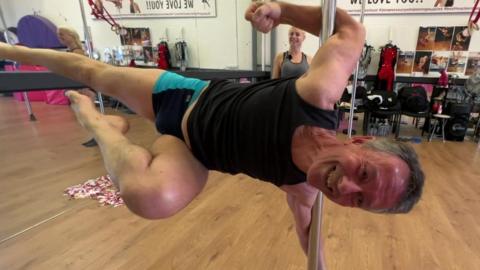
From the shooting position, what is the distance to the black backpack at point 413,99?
3951mm

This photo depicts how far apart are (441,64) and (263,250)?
4.31 m

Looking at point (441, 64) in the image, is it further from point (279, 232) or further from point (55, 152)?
point (55, 152)

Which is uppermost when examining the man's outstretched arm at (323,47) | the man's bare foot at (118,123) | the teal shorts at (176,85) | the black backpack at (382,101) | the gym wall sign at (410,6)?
the gym wall sign at (410,6)

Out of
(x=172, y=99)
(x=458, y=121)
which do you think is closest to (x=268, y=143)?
(x=172, y=99)

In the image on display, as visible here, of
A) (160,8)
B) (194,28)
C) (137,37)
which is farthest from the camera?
(194,28)

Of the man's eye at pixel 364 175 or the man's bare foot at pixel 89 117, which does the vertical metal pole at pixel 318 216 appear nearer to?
the man's eye at pixel 364 175

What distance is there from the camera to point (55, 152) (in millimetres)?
2996

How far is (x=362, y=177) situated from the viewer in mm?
779

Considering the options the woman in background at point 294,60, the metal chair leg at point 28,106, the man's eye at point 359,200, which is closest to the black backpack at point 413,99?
the woman in background at point 294,60

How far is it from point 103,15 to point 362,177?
2125 millimetres

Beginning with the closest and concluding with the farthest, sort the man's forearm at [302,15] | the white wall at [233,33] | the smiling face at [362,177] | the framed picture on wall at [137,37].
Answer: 1. the smiling face at [362,177]
2. the man's forearm at [302,15]
3. the framed picture on wall at [137,37]
4. the white wall at [233,33]

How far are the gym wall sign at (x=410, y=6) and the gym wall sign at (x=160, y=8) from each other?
2.29 metres

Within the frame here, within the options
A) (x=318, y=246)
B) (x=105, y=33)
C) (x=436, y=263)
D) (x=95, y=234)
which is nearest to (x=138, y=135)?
(x=105, y=33)

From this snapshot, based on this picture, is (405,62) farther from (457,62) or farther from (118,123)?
(118,123)
